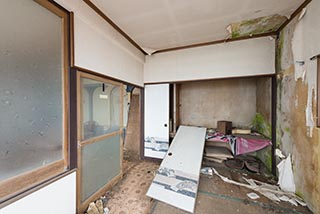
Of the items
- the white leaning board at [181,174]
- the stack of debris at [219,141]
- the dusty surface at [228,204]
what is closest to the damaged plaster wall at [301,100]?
the dusty surface at [228,204]

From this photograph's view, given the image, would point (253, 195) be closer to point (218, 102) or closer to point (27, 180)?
point (218, 102)

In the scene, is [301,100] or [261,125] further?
[261,125]

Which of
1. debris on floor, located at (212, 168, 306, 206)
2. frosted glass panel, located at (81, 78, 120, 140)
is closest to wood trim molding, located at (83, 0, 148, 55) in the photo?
frosted glass panel, located at (81, 78, 120, 140)

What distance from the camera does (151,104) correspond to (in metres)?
3.57

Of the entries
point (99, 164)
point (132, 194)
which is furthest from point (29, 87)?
point (132, 194)

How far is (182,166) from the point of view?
2.50 metres

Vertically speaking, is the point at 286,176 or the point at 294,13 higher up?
the point at 294,13

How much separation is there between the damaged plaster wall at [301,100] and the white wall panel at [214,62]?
0.28 meters

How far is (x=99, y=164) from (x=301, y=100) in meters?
3.15

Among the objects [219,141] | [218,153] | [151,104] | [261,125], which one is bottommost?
[218,153]

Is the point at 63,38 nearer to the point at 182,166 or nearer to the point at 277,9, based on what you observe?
the point at 182,166

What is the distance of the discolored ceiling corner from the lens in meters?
2.21

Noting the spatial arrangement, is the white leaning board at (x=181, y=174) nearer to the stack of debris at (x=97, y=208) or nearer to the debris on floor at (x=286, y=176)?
the stack of debris at (x=97, y=208)

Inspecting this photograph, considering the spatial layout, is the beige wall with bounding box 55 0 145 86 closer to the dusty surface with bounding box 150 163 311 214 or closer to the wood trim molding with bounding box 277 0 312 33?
the dusty surface with bounding box 150 163 311 214
